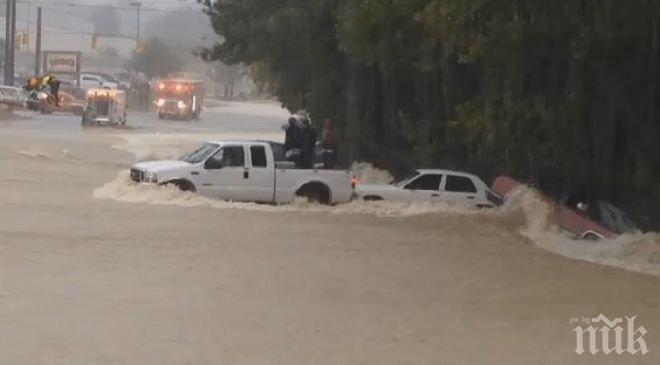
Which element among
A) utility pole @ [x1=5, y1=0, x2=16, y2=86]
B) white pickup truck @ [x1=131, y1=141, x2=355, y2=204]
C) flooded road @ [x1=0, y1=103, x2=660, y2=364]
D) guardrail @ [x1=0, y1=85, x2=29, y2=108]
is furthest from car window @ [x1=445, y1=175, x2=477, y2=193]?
utility pole @ [x1=5, y1=0, x2=16, y2=86]

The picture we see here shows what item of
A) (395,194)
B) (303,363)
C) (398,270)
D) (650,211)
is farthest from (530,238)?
(303,363)

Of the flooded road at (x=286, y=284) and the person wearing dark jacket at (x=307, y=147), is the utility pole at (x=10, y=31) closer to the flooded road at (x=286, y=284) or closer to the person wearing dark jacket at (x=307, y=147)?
the flooded road at (x=286, y=284)

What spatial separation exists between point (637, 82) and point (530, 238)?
356 centimetres

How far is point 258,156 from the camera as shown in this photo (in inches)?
1105

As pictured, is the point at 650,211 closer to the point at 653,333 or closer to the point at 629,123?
the point at 629,123

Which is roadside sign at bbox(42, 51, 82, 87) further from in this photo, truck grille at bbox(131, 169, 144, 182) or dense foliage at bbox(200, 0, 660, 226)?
truck grille at bbox(131, 169, 144, 182)

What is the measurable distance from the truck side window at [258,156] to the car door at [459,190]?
13.5ft

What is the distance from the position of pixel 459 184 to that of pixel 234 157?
518 centimetres

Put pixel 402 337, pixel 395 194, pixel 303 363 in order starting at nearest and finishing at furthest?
pixel 303 363, pixel 402 337, pixel 395 194

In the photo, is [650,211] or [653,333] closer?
[653,333]

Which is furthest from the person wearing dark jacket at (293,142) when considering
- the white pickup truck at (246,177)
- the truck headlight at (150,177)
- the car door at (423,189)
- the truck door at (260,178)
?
the truck headlight at (150,177)

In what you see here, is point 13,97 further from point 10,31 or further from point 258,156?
point 258,156

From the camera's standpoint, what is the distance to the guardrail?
75375mm

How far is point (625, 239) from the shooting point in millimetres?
23328
